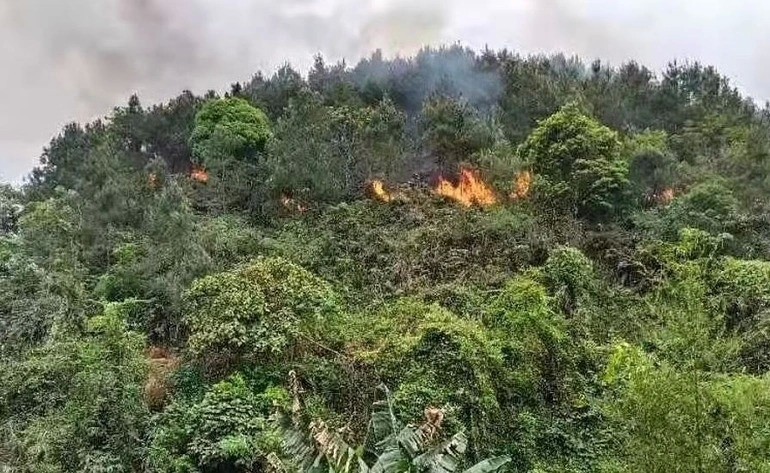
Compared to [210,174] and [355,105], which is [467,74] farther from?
[210,174]

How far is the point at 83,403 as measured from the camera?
37.5 ft

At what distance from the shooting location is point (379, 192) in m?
20.7

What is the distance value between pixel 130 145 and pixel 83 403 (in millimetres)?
18668

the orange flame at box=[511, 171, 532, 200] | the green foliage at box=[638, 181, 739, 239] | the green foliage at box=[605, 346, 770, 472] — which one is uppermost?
the orange flame at box=[511, 171, 532, 200]

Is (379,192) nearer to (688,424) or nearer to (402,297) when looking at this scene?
(402,297)

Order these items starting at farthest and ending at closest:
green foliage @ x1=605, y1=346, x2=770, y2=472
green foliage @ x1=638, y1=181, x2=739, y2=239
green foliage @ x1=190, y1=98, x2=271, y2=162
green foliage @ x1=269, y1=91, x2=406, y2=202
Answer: green foliage @ x1=190, y1=98, x2=271, y2=162, green foliage @ x1=269, y1=91, x2=406, y2=202, green foliage @ x1=638, y1=181, x2=739, y2=239, green foliage @ x1=605, y1=346, x2=770, y2=472

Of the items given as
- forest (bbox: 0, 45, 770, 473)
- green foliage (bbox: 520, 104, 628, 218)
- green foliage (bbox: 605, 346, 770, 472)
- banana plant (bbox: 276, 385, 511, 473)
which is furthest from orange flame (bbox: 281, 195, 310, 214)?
green foliage (bbox: 605, 346, 770, 472)

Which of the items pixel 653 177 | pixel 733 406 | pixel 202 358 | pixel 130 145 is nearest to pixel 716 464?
pixel 733 406

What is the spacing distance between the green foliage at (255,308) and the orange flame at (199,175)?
36.1ft

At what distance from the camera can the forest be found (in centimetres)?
766

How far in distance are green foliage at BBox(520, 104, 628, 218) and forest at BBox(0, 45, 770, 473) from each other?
0.08m

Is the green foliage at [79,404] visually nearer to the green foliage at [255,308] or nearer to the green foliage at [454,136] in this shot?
the green foliage at [255,308]

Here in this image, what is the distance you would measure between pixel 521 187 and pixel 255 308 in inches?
388

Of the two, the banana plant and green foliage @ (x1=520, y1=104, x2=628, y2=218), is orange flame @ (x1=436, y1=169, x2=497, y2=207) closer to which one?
green foliage @ (x1=520, y1=104, x2=628, y2=218)
